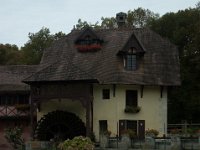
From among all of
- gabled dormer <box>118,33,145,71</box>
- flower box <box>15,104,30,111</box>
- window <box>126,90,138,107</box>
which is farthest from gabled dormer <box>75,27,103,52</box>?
flower box <box>15,104,30,111</box>

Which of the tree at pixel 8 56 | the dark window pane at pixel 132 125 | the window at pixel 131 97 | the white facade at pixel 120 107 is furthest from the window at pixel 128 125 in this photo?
the tree at pixel 8 56

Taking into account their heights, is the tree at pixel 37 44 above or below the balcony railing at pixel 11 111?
above

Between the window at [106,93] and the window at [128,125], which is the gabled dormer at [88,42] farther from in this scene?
the window at [128,125]

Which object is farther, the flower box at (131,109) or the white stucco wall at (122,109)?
the white stucco wall at (122,109)

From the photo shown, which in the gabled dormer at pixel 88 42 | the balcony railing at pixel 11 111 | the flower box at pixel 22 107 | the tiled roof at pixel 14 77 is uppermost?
the gabled dormer at pixel 88 42

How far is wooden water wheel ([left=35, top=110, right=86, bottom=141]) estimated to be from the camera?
4212 centimetres

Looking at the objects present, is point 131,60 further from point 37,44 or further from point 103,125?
point 37,44

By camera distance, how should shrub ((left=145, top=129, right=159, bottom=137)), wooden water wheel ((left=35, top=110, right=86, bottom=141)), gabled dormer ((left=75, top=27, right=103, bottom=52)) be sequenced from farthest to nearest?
gabled dormer ((left=75, top=27, right=103, bottom=52))
wooden water wheel ((left=35, top=110, right=86, bottom=141))
shrub ((left=145, top=129, right=159, bottom=137))

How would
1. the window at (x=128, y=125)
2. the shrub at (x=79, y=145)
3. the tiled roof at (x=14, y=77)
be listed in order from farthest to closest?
the tiled roof at (x=14, y=77)
the window at (x=128, y=125)
the shrub at (x=79, y=145)

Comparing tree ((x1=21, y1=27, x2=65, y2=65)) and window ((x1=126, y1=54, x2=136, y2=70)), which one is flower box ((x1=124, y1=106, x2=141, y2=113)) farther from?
tree ((x1=21, y1=27, x2=65, y2=65))

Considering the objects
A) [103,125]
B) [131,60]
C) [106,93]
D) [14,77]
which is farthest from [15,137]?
[131,60]

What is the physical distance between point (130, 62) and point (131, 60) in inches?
7.4

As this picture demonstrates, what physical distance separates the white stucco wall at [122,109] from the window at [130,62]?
1.49 meters

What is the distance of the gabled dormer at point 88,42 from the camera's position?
149 feet
